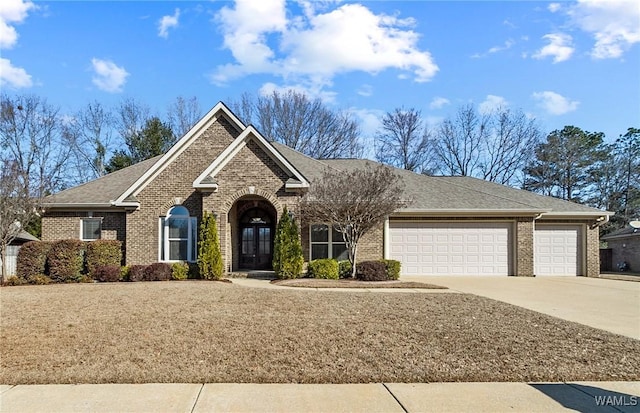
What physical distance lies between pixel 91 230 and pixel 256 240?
7242 millimetres

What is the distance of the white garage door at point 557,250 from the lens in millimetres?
20812

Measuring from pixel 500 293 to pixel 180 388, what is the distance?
1114cm

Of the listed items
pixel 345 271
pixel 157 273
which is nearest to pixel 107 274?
pixel 157 273

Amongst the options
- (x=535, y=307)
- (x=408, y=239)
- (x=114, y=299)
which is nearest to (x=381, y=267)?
(x=408, y=239)

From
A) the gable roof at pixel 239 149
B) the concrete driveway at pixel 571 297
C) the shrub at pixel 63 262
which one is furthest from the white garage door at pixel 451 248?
the shrub at pixel 63 262

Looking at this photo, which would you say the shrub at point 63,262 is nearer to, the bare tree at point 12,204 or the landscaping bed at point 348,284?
the bare tree at point 12,204

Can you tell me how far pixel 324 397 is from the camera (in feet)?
16.1

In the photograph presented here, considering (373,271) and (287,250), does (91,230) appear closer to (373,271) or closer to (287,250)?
(287,250)

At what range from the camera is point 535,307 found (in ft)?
35.8

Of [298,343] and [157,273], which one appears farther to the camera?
[157,273]

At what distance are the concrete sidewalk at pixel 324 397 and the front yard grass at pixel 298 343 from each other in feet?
0.73

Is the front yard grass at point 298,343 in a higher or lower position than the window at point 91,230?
lower

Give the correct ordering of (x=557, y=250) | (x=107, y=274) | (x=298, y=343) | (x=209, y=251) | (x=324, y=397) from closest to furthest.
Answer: (x=324, y=397)
(x=298, y=343)
(x=107, y=274)
(x=209, y=251)
(x=557, y=250)

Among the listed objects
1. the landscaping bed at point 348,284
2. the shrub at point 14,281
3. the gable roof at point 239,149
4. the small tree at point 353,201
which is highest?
the gable roof at point 239,149
